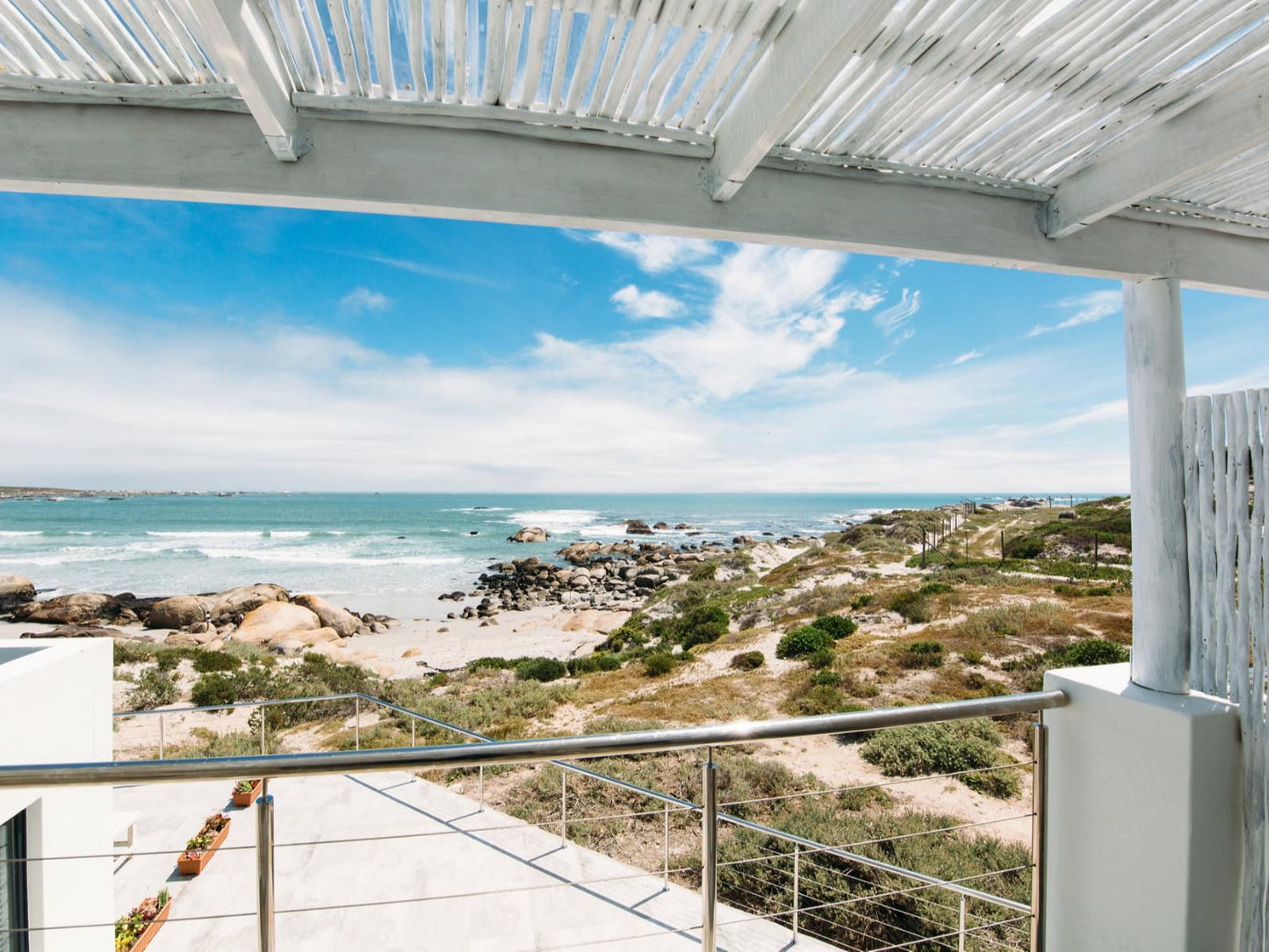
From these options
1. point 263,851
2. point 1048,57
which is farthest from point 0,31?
point 1048,57

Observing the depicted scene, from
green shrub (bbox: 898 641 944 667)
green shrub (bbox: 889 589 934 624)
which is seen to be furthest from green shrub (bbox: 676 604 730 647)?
green shrub (bbox: 898 641 944 667)

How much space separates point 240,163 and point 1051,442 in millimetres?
28076

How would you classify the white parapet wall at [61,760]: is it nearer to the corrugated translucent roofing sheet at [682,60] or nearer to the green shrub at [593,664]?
the corrugated translucent roofing sheet at [682,60]

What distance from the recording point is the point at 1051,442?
2302cm

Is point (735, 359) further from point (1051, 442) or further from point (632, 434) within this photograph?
point (1051, 442)

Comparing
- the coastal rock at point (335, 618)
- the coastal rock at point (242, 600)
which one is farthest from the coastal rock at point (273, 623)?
the coastal rock at point (242, 600)

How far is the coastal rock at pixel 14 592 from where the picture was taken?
19.5 m

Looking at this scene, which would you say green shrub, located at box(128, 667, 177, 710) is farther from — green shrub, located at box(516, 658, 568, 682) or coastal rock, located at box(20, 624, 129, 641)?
coastal rock, located at box(20, 624, 129, 641)

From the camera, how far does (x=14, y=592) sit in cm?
1986

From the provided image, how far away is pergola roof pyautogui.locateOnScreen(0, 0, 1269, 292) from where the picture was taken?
981mm

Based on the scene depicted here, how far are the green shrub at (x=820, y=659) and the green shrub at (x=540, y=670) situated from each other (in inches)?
199

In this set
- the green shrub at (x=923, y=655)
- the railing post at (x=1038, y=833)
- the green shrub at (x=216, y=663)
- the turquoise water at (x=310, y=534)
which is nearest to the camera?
the railing post at (x=1038, y=833)

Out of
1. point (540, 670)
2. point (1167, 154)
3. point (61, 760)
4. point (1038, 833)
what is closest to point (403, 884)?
point (61, 760)

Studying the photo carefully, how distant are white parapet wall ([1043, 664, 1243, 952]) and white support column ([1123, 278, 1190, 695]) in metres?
0.10
